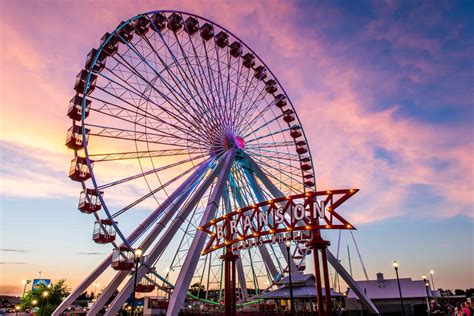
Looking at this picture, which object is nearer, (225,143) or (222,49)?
(225,143)

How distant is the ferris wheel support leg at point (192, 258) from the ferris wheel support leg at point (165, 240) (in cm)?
57

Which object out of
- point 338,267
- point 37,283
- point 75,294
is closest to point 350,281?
point 338,267

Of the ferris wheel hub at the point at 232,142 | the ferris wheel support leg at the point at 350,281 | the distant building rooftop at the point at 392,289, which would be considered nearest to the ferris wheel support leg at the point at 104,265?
the ferris wheel hub at the point at 232,142

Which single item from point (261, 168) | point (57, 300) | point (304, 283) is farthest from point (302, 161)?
point (57, 300)

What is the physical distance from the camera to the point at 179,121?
1113 inches

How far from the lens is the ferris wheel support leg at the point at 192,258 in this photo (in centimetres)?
2191

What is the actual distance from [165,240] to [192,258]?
2.90 meters

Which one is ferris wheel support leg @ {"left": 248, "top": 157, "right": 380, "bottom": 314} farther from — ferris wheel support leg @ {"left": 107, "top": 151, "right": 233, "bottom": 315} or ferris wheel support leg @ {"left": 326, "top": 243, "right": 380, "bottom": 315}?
ferris wheel support leg @ {"left": 107, "top": 151, "right": 233, "bottom": 315}

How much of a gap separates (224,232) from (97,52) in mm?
15389

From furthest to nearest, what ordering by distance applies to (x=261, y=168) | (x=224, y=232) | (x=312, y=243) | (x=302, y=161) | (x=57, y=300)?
1. (x=57, y=300)
2. (x=302, y=161)
3. (x=261, y=168)
4. (x=224, y=232)
5. (x=312, y=243)

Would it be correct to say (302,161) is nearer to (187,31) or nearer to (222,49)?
(222,49)

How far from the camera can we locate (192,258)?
23703mm

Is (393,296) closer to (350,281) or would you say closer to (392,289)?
(392,289)

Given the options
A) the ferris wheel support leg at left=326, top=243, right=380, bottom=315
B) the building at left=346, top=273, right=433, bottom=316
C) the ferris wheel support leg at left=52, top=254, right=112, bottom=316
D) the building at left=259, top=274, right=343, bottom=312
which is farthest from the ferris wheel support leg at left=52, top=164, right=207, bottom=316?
the building at left=346, top=273, right=433, bottom=316
